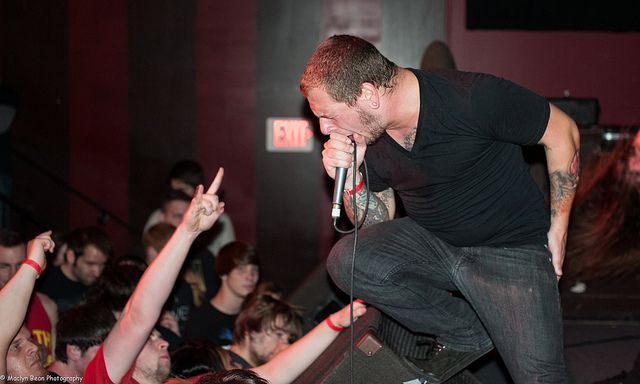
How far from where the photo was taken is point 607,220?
170 inches

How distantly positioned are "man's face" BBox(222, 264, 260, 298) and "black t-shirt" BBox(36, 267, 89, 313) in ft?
2.39

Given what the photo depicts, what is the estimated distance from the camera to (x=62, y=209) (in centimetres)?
625

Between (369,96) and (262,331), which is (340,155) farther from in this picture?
(262,331)

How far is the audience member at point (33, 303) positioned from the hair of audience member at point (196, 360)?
2.08ft

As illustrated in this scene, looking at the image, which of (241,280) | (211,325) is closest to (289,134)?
(241,280)

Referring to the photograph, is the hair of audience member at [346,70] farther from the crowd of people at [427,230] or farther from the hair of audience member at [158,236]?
the hair of audience member at [158,236]

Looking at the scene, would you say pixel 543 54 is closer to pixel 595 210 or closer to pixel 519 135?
pixel 595 210

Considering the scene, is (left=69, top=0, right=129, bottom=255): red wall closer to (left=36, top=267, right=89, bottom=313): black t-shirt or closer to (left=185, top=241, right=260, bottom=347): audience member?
(left=36, top=267, right=89, bottom=313): black t-shirt

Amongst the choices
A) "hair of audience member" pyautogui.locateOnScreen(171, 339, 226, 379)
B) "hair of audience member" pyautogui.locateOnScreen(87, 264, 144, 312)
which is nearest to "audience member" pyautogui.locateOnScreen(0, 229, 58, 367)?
"hair of audience member" pyautogui.locateOnScreen(87, 264, 144, 312)

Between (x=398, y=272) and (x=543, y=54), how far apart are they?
398 centimetres

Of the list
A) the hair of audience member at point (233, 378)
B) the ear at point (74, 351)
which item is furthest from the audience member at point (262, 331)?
the hair of audience member at point (233, 378)

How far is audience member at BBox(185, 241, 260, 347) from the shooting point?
12.7ft

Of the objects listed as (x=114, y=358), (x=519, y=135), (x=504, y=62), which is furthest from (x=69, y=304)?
(x=504, y=62)

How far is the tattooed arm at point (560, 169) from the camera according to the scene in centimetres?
224
